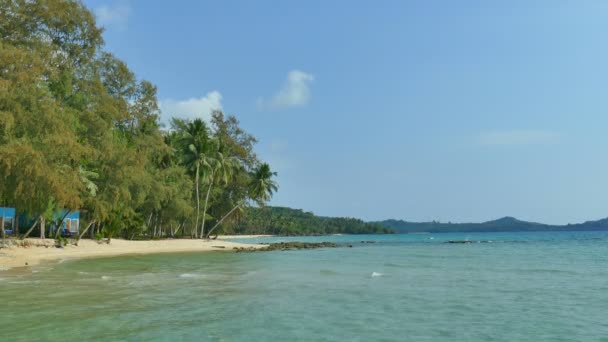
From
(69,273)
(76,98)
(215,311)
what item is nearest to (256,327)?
(215,311)

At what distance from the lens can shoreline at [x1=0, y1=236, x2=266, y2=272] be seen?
88.4 ft

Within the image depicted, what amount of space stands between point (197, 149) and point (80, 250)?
23.3 m

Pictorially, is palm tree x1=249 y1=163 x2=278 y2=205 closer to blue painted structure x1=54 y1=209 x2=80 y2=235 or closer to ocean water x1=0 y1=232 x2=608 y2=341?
blue painted structure x1=54 y1=209 x2=80 y2=235

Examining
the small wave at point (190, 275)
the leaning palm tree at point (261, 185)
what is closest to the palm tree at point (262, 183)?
the leaning palm tree at point (261, 185)

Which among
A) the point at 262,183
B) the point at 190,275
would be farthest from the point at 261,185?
the point at 190,275

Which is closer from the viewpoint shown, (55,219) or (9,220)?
(55,219)

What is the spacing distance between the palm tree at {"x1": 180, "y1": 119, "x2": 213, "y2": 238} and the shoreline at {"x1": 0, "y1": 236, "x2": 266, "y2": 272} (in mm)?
8981

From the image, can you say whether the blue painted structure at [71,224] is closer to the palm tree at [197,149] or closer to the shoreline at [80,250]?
the shoreline at [80,250]

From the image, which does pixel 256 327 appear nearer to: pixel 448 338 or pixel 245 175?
pixel 448 338

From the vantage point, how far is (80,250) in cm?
3675

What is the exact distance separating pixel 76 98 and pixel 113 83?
9.12 meters

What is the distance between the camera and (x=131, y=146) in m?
46.3

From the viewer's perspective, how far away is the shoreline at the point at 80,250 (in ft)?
88.4

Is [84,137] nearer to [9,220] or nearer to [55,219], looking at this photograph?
[55,219]
